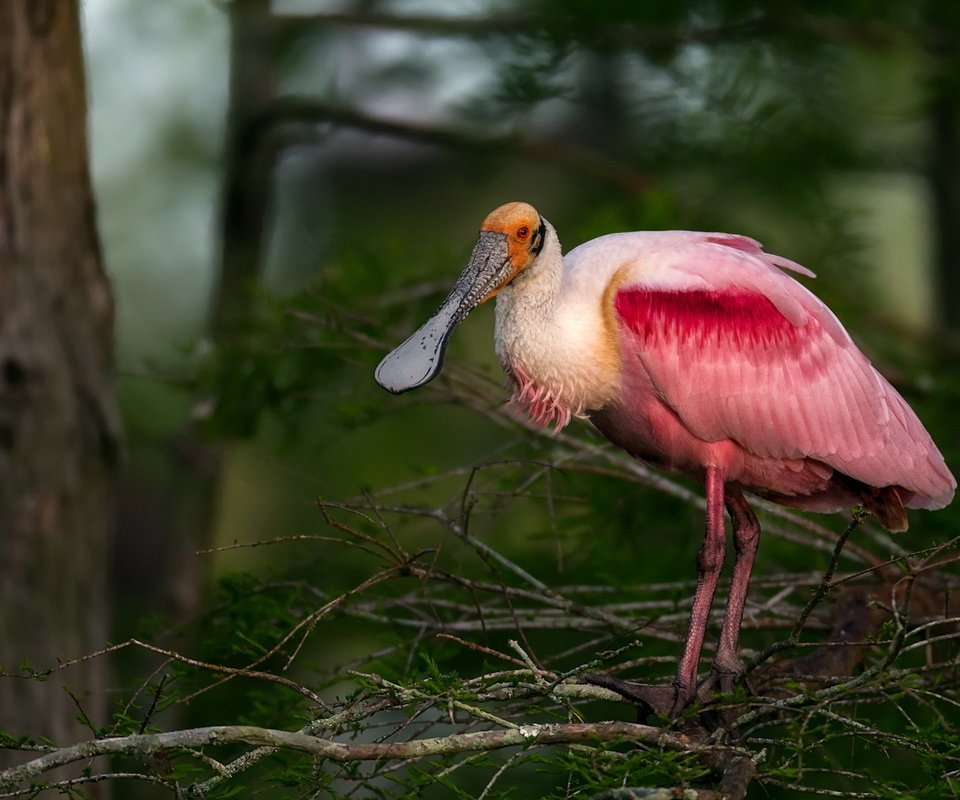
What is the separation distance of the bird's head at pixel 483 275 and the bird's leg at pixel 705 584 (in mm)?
955

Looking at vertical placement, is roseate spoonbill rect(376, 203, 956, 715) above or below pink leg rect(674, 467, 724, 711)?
above

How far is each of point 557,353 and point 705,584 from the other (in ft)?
3.00

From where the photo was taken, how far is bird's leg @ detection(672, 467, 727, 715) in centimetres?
448

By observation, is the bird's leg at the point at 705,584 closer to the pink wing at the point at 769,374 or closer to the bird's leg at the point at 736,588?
the bird's leg at the point at 736,588

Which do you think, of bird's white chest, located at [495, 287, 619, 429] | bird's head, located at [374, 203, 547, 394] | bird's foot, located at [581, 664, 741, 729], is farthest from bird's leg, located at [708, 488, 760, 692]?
bird's head, located at [374, 203, 547, 394]

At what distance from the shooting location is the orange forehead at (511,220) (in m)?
4.70

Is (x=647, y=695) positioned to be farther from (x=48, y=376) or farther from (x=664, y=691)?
(x=48, y=376)

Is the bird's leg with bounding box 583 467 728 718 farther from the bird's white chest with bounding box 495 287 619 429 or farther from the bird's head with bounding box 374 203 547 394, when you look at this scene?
the bird's head with bounding box 374 203 547 394

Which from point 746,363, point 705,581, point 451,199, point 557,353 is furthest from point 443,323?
point 451,199

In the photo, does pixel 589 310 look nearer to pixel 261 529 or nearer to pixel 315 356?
pixel 315 356

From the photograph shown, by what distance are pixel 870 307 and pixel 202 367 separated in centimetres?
400

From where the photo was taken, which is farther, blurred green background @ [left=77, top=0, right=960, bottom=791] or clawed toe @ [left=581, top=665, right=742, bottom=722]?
blurred green background @ [left=77, top=0, right=960, bottom=791]

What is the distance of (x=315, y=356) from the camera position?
252 inches

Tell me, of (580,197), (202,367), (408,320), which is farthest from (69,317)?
(580,197)
